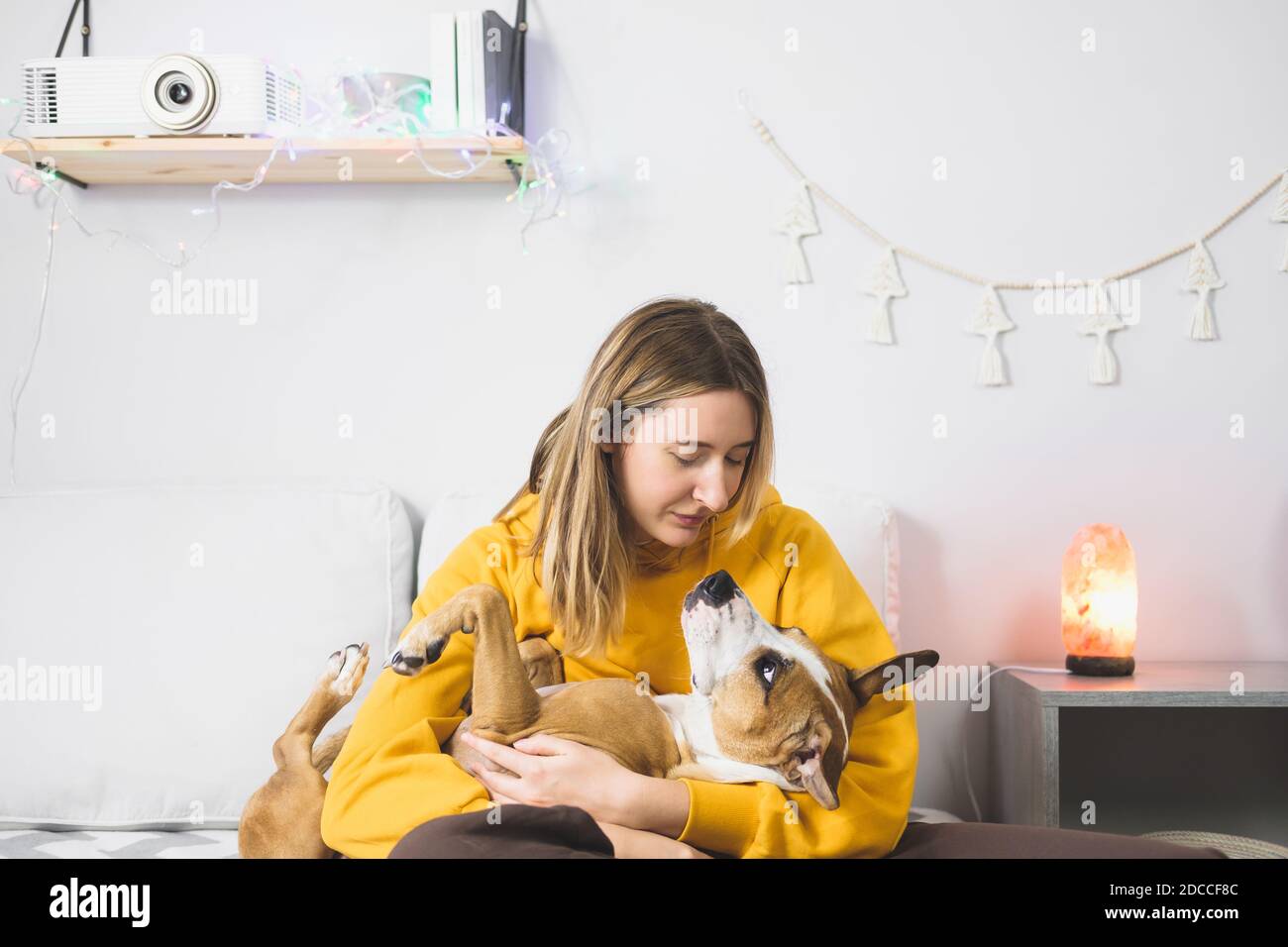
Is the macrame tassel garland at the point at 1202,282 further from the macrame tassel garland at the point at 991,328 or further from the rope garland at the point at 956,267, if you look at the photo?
the macrame tassel garland at the point at 991,328

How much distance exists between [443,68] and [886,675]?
132 cm

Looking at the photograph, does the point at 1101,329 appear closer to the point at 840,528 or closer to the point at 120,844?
the point at 840,528

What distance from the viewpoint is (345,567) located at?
183 centimetres

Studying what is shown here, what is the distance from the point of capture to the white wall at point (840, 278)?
203cm

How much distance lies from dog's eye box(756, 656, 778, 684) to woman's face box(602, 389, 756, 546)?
20 centimetres

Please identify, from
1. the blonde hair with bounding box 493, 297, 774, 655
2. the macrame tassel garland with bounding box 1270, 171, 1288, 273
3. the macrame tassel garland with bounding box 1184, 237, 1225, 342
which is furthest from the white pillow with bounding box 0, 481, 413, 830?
the macrame tassel garland with bounding box 1270, 171, 1288, 273

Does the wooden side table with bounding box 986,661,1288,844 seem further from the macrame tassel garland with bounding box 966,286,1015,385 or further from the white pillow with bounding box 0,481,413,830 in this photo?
the white pillow with bounding box 0,481,413,830

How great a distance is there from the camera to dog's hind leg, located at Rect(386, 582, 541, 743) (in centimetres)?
121

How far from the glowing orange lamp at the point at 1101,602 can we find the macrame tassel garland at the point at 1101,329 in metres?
0.31

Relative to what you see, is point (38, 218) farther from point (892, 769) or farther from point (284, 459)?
point (892, 769)

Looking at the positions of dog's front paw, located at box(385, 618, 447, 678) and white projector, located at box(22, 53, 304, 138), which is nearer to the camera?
dog's front paw, located at box(385, 618, 447, 678)

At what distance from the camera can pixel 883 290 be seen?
6.68ft
